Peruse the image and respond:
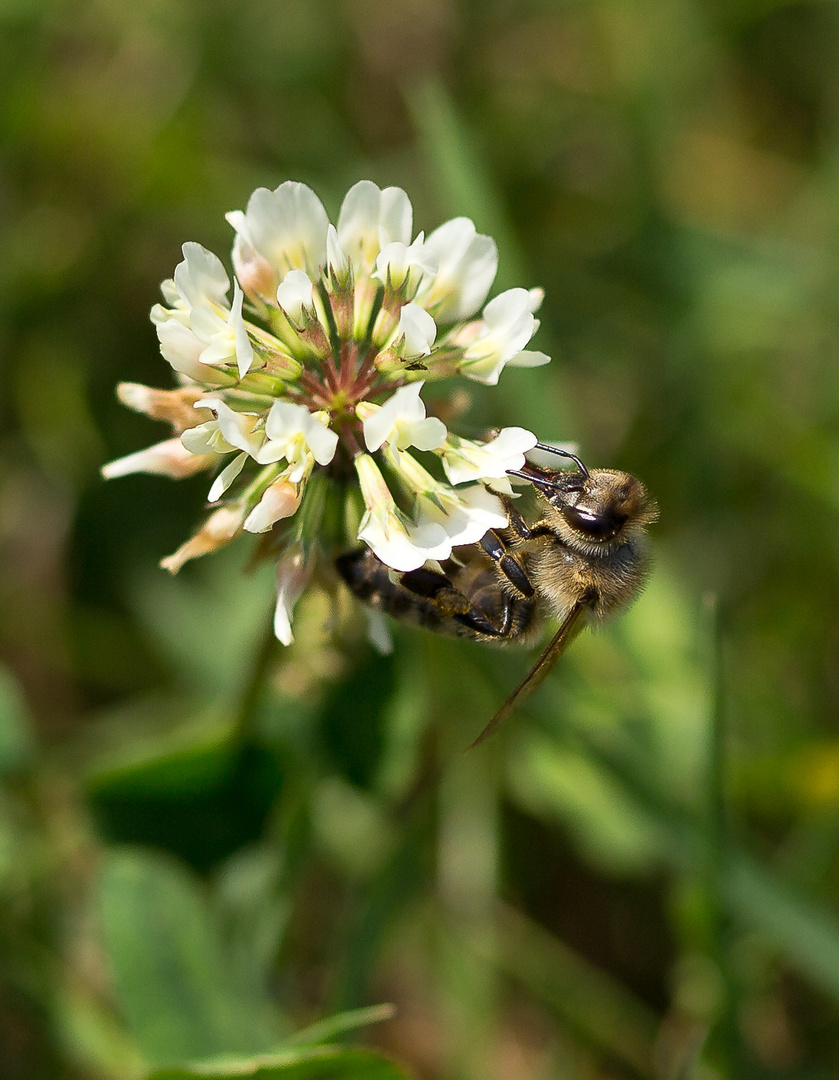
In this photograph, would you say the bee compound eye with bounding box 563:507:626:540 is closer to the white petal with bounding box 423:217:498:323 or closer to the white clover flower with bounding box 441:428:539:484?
the white clover flower with bounding box 441:428:539:484

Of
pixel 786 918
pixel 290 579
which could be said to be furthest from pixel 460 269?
pixel 786 918

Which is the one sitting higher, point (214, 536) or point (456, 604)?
point (214, 536)

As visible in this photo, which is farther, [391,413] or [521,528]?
[521,528]

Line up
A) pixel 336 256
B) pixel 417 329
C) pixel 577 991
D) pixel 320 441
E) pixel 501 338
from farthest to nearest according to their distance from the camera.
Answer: pixel 577 991
pixel 501 338
pixel 336 256
pixel 417 329
pixel 320 441

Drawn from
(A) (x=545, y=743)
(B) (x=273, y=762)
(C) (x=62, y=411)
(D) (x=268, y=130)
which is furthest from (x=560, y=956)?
(D) (x=268, y=130)

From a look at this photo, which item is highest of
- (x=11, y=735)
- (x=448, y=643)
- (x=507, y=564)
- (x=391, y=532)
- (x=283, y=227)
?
(x=283, y=227)

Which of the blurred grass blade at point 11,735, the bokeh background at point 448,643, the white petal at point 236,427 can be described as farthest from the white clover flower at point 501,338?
the blurred grass blade at point 11,735

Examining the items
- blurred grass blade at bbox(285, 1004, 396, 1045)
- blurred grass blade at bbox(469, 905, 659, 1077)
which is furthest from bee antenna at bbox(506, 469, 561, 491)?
blurred grass blade at bbox(469, 905, 659, 1077)

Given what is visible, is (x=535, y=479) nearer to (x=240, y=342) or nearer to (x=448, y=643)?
(x=240, y=342)
